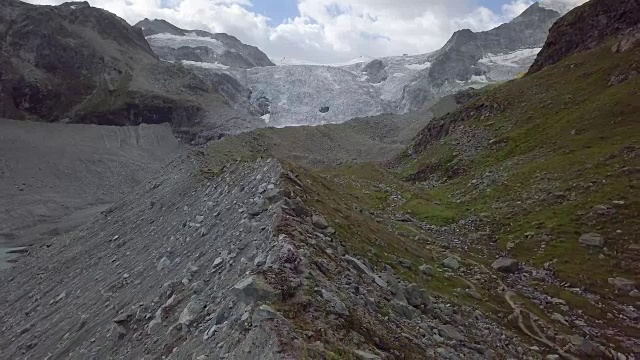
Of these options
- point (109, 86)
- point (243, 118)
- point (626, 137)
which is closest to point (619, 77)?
point (626, 137)

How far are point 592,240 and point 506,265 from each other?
6320 millimetres

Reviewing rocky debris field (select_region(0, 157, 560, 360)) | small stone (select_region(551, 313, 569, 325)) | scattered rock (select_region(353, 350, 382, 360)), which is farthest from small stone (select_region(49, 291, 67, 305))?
small stone (select_region(551, 313, 569, 325))

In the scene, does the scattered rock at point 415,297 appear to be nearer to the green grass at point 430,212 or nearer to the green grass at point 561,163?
the green grass at point 561,163

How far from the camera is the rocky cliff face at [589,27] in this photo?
64.4m

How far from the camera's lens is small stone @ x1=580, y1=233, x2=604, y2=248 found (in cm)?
2803

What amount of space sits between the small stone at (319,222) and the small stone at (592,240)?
19.7m

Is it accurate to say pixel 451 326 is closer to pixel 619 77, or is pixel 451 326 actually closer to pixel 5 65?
pixel 619 77

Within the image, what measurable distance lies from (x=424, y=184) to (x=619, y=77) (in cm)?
2212

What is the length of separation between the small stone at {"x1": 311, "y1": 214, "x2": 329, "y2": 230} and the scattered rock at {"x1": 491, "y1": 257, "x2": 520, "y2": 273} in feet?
46.1

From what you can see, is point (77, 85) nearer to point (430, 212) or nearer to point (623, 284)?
point (430, 212)

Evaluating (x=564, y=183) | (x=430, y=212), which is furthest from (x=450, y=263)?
(x=564, y=183)

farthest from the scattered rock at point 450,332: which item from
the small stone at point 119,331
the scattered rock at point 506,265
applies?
the scattered rock at point 506,265

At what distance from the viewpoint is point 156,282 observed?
1717 centimetres

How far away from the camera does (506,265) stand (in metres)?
26.2
